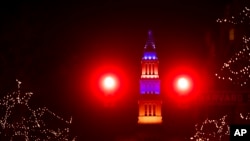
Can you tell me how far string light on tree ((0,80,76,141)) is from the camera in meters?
28.0

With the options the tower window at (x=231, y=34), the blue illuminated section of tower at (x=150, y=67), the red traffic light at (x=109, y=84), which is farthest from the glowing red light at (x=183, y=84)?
the tower window at (x=231, y=34)

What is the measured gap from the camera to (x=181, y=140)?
1519 inches

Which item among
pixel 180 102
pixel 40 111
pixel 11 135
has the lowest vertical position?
pixel 180 102

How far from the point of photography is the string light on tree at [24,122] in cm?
2802

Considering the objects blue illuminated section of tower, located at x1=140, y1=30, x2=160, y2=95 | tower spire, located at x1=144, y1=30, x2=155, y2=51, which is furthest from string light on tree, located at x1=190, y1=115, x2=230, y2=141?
tower spire, located at x1=144, y1=30, x2=155, y2=51

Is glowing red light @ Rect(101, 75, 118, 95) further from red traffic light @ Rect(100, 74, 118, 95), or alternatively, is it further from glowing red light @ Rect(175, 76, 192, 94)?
glowing red light @ Rect(175, 76, 192, 94)

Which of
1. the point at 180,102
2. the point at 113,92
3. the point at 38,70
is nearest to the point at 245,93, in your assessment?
the point at 180,102

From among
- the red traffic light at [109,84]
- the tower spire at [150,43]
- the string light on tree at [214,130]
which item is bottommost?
the red traffic light at [109,84]

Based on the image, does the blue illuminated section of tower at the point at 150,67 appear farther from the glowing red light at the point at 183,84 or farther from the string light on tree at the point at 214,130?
the glowing red light at the point at 183,84

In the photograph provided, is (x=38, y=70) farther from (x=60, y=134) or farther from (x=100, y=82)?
(x=100, y=82)

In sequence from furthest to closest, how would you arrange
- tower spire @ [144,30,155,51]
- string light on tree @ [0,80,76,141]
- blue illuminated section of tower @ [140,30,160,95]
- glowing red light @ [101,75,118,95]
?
1. blue illuminated section of tower @ [140,30,160,95]
2. string light on tree @ [0,80,76,141]
3. tower spire @ [144,30,155,51]
4. glowing red light @ [101,75,118,95]

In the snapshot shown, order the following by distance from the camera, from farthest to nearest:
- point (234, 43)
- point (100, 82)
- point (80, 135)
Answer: point (234, 43), point (80, 135), point (100, 82)

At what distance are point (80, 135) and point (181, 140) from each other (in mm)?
6624

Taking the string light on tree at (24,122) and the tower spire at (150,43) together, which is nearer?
the tower spire at (150,43)
